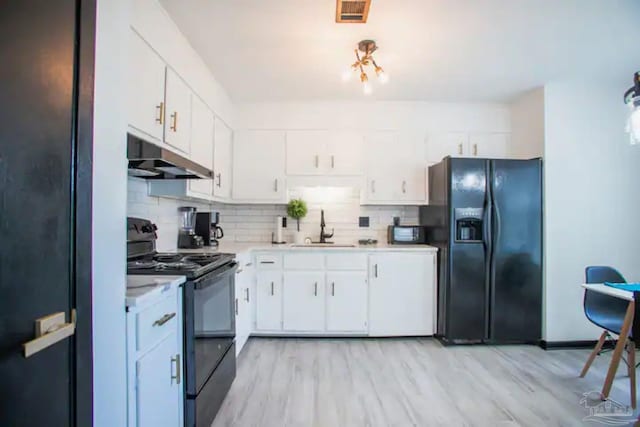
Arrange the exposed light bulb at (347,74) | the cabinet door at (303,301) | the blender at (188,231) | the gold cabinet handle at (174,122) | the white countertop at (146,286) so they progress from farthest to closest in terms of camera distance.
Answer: the cabinet door at (303,301) < the blender at (188,231) < the exposed light bulb at (347,74) < the gold cabinet handle at (174,122) < the white countertop at (146,286)

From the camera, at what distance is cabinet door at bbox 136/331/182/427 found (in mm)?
1193

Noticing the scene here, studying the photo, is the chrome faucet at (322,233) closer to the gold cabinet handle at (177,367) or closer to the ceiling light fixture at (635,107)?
the gold cabinet handle at (177,367)

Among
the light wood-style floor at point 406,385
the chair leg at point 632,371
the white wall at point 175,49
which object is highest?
the white wall at point 175,49

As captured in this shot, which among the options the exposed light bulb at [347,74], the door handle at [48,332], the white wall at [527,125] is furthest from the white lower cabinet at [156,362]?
the white wall at [527,125]

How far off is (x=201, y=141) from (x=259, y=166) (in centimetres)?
91

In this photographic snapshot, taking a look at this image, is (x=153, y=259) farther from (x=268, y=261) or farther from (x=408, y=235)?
(x=408, y=235)

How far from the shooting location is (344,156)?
11.0 ft

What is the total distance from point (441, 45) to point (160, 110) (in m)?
1.95

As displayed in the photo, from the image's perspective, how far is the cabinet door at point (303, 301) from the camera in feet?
9.94

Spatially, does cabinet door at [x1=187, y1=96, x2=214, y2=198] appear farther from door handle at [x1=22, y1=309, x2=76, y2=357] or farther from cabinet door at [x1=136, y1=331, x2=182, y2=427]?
door handle at [x1=22, y1=309, x2=76, y2=357]

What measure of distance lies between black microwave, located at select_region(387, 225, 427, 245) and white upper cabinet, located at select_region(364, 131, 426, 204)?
0.97 ft

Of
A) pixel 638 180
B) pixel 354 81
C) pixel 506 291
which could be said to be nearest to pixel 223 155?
pixel 354 81

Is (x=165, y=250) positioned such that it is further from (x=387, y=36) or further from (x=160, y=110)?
(x=387, y=36)

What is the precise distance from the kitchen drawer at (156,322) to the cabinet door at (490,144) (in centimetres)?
323
